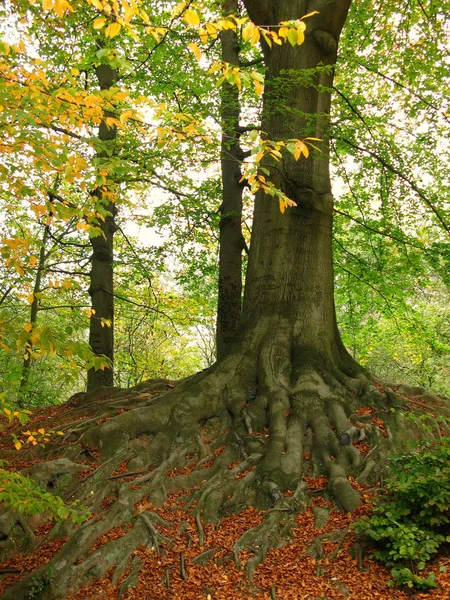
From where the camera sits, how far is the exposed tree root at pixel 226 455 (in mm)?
4246

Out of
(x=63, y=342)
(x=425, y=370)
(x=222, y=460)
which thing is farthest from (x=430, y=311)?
(x=63, y=342)

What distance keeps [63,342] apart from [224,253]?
257 inches

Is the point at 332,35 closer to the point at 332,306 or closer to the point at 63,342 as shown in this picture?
the point at 332,306

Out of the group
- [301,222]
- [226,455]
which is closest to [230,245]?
[301,222]

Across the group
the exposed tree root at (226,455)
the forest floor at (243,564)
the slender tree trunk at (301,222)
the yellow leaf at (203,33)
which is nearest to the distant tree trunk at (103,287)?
the exposed tree root at (226,455)

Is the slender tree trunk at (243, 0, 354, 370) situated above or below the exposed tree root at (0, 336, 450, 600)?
above

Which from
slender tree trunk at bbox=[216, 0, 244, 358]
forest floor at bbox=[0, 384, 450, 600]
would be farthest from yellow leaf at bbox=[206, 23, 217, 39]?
slender tree trunk at bbox=[216, 0, 244, 358]

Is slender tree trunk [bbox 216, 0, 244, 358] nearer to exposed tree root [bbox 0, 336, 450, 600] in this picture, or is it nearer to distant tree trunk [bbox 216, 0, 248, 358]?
distant tree trunk [bbox 216, 0, 248, 358]

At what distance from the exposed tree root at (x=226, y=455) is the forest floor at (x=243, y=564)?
0.19ft

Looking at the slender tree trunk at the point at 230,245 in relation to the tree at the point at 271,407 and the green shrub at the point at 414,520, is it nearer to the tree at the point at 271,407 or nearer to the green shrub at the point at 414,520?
the tree at the point at 271,407

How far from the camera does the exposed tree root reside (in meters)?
4.25

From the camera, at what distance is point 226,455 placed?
5.36 m

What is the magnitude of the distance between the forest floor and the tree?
0.11m

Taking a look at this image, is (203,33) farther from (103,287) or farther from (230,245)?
(103,287)
